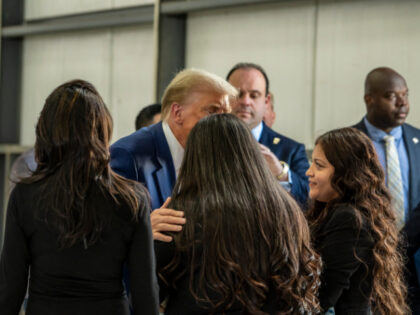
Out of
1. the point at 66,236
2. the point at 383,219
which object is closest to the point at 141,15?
the point at 383,219

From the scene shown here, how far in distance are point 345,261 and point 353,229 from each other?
11cm

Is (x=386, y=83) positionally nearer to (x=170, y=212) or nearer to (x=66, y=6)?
(x=170, y=212)

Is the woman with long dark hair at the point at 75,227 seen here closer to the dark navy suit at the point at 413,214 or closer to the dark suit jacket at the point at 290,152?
the dark suit jacket at the point at 290,152

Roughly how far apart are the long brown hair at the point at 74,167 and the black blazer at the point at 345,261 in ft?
2.43

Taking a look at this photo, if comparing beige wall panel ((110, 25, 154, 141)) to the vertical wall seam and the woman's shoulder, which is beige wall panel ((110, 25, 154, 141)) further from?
the woman's shoulder

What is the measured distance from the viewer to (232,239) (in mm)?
1823

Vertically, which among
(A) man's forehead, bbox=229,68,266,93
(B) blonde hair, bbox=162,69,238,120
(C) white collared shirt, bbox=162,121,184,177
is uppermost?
(A) man's forehead, bbox=229,68,266,93

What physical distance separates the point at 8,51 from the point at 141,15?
1.91 metres

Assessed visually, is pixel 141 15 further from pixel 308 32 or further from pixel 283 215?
pixel 283 215

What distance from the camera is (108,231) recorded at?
6.08ft

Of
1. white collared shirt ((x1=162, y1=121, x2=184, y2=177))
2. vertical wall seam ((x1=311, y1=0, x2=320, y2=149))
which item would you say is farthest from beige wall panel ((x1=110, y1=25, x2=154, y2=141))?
white collared shirt ((x1=162, y1=121, x2=184, y2=177))

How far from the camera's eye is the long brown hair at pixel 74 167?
1.83 m

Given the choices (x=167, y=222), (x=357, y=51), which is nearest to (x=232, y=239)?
(x=167, y=222)

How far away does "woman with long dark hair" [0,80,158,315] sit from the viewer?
6.00ft
